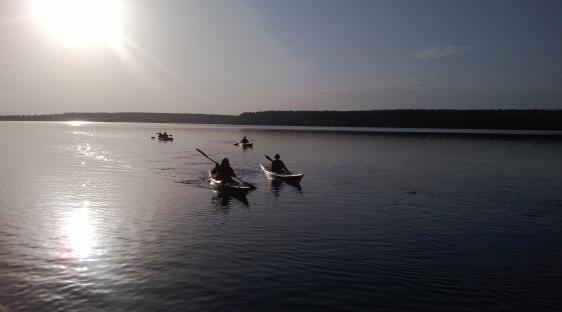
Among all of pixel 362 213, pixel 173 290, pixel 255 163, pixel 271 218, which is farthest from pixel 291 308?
pixel 255 163

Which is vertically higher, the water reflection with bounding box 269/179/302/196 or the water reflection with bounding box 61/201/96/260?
the water reflection with bounding box 269/179/302/196

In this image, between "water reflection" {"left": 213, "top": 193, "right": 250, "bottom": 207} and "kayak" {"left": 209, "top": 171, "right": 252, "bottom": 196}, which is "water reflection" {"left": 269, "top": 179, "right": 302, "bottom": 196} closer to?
"kayak" {"left": 209, "top": 171, "right": 252, "bottom": 196}

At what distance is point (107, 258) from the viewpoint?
15797mm

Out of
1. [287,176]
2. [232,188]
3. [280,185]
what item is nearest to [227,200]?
[232,188]

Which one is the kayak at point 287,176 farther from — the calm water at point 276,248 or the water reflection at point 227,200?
the water reflection at point 227,200

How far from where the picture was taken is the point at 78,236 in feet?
61.4

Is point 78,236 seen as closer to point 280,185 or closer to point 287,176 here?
point 280,185

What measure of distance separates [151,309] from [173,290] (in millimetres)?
1339

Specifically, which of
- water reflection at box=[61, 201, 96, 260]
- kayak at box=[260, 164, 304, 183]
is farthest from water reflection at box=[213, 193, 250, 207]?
water reflection at box=[61, 201, 96, 260]

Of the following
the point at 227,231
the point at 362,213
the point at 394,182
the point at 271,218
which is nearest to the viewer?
the point at 227,231

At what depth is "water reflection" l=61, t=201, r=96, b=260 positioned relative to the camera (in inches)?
645

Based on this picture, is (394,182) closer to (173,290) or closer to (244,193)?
(244,193)

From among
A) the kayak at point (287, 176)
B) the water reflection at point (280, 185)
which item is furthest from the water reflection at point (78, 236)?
the kayak at point (287, 176)

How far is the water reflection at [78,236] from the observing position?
1639cm
